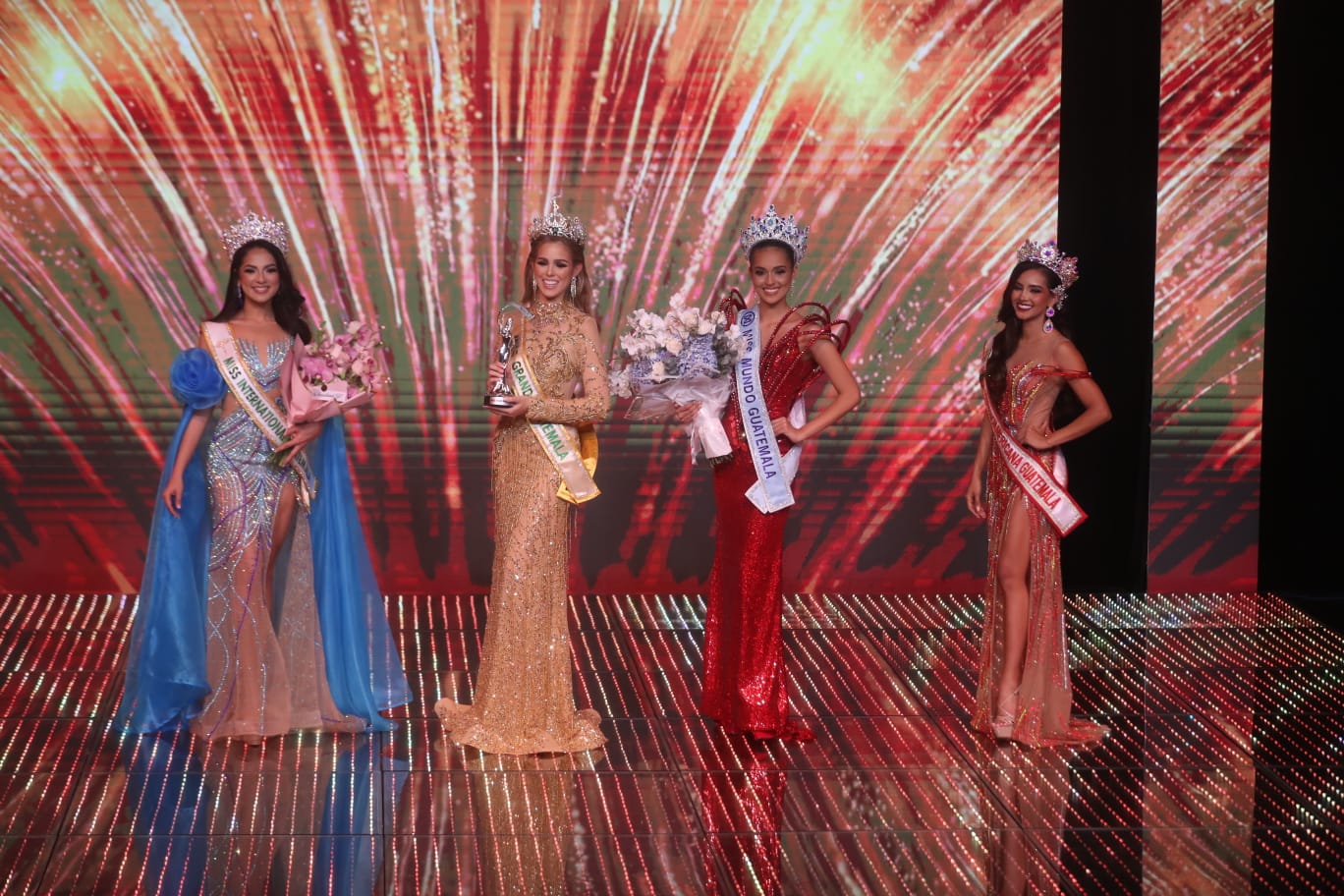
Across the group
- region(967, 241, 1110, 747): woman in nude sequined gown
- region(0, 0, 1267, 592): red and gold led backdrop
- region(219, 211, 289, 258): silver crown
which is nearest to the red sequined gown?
region(967, 241, 1110, 747): woman in nude sequined gown

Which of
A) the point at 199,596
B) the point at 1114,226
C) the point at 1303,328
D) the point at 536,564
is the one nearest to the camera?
the point at 536,564

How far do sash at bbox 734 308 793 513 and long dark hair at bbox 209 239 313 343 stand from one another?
1.26 meters

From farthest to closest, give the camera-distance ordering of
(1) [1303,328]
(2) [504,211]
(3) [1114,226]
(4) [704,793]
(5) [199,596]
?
(1) [1303,328], (3) [1114,226], (2) [504,211], (5) [199,596], (4) [704,793]

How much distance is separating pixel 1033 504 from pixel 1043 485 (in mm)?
64

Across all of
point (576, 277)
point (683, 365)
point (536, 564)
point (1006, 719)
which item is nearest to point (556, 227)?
point (576, 277)

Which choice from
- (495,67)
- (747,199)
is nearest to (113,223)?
(495,67)

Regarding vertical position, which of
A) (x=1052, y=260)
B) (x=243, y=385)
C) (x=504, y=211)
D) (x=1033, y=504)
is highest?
(x=504, y=211)

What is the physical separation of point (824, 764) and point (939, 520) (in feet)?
9.08

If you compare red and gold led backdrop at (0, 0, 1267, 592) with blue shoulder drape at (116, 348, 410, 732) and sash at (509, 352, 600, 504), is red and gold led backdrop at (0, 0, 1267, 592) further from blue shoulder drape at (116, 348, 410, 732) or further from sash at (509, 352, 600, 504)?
sash at (509, 352, 600, 504)

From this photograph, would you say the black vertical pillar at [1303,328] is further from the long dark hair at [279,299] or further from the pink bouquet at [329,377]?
the long dark hair at [279,299]

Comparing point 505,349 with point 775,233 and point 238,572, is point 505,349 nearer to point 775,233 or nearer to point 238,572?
point 775,233

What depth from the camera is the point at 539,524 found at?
4.38 meters

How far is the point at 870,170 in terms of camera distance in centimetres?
672

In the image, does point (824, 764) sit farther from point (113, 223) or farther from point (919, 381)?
point (113, 223)
